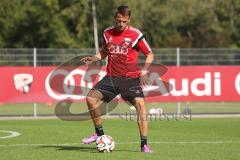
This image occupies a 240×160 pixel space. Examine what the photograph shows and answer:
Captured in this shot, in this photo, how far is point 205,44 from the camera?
63.7 metres

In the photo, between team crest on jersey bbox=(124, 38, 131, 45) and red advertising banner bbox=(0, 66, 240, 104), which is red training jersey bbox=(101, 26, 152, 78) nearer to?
team crest on jersey bbox=(124, 38, 131, 45)

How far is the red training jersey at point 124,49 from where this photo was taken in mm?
11586

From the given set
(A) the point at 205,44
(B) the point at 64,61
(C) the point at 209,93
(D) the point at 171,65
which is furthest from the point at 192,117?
(A) the point at 205,44

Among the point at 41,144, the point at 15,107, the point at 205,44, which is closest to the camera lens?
the point at 41,144

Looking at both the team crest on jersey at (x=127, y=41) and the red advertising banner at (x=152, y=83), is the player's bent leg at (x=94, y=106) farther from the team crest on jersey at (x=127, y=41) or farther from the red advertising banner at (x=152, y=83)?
the red advertising banner at (x=152, y=83)

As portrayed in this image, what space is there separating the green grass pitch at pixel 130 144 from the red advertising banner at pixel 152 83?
18.4 ft

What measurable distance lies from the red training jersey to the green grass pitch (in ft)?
4.39

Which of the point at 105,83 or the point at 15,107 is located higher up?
the point at 105,83

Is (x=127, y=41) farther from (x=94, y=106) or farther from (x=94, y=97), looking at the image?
(x=94, y=106)

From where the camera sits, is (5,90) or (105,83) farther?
(5,90)

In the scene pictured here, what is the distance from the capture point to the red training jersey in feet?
38.0

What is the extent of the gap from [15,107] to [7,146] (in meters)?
20.5

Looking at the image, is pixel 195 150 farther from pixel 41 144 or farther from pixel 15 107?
pixel 15 107

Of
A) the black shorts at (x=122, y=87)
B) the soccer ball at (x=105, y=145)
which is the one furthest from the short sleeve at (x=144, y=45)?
the soccer ball at (x=105, y=145)
